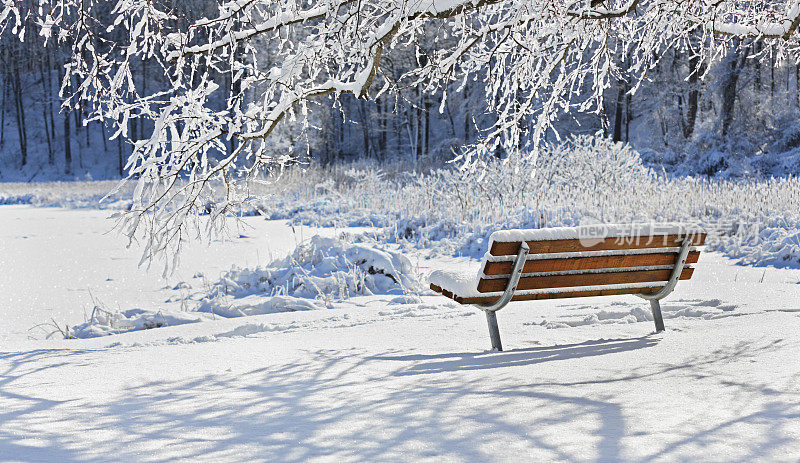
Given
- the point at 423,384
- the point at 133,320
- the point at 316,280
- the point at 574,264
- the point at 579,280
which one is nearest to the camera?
the point at 423,384

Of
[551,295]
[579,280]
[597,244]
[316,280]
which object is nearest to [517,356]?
[551,295]

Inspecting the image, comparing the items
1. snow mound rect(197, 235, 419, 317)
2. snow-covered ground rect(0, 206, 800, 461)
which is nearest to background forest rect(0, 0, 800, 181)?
snow mound rect(197, 235, 419, 317)

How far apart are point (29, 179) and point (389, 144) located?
22506mm

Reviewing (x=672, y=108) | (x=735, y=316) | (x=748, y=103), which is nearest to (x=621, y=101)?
(x=672, y=108)

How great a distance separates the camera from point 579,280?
13.9 feet

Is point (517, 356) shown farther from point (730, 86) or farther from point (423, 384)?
point (730, 86)

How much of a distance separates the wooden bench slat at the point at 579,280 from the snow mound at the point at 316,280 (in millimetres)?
2744

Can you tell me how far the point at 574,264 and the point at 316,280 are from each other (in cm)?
361

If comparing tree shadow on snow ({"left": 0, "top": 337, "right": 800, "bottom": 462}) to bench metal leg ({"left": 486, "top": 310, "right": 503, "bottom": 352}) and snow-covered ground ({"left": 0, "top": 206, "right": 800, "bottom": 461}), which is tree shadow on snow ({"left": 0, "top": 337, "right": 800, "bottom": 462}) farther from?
bench metal leg ({"left": 486, "top": 310, "right": 503, "bottom": 352})

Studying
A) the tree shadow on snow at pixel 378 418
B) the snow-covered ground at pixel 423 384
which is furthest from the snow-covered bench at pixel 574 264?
the tree shadow on snow at pixel 378 418

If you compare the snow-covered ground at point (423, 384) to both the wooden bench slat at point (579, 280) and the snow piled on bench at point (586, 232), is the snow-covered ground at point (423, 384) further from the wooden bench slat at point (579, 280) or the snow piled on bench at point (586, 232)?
the snow piled on bench at point (586, 232)

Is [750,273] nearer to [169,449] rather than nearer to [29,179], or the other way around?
[169,449]

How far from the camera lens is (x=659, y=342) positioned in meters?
4.32

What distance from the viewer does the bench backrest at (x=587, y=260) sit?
3904 mm
